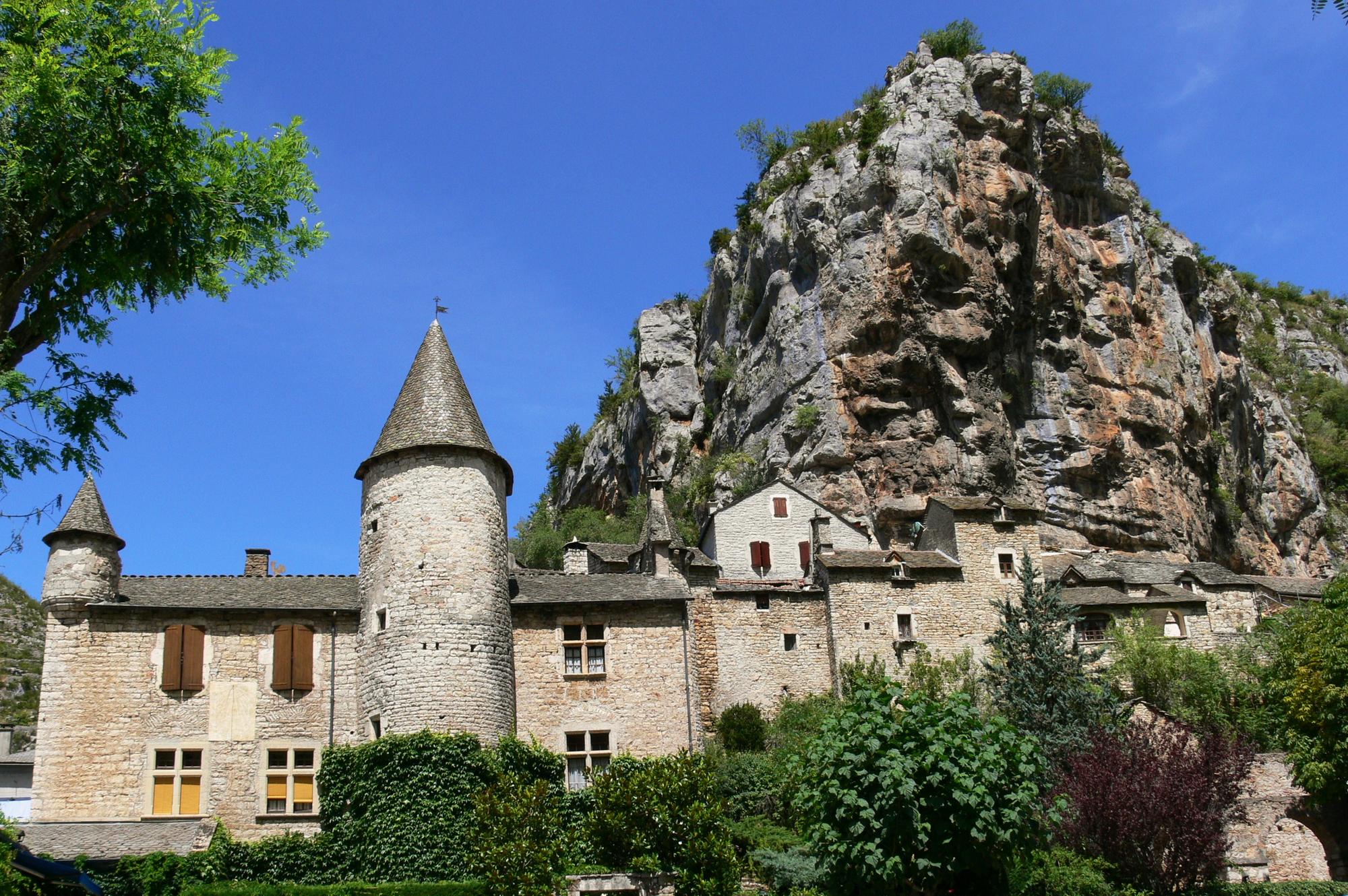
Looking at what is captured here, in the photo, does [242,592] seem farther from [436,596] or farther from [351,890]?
[351,890]

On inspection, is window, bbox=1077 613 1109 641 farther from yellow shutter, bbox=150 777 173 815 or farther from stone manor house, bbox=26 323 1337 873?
yellow shutter, bbox=150 777 173 815

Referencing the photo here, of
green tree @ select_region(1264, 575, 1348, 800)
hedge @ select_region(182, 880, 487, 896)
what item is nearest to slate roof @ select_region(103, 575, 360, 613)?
hedge @ select_region(182, 880, 487, 896)

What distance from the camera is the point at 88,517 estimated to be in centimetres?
2856

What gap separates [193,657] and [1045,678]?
819 inches

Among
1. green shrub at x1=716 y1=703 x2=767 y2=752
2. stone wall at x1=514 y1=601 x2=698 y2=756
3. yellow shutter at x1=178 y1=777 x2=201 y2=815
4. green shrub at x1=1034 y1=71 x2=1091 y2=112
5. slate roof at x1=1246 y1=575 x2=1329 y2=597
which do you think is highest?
green shrub at x1=1034 y1=71 x2=1091 y2=112

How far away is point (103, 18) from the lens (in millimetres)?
15047

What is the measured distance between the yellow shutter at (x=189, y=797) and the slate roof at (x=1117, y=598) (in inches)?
1050

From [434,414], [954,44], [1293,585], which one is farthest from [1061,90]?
[434,414]

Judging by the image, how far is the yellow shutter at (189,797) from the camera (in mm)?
27188

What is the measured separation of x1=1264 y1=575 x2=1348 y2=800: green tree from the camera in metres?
27.2

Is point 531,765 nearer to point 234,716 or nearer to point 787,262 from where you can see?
point 234,716

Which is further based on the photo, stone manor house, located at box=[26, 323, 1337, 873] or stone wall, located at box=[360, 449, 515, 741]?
stone wall, located at box=[360, 449, 515, 741]

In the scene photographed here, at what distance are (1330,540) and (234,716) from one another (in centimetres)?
6284

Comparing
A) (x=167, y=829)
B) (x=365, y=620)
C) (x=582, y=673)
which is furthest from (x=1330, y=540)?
(x=167, y=829)
